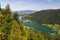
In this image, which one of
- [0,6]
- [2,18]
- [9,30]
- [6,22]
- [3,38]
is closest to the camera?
[3,38]

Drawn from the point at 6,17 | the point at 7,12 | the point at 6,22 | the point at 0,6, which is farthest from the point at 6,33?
the point at 0,6

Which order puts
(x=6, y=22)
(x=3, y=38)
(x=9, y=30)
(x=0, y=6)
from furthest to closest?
(x=0, y=6) < (x=6, y=22) < (x=9, y=30) < (x=3, y=38)

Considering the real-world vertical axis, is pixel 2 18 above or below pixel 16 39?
above

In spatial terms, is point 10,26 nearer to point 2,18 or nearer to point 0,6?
point 2,18

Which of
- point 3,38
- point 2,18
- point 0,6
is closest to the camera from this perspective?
point 3,38

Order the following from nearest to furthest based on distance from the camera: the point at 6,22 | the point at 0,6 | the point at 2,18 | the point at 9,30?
the point at 9,30
the point at 6,22
the point at 2,18
the point at 0,6

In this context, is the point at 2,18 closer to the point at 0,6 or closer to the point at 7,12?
the point at 7,12

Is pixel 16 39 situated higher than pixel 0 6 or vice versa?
pixel 0 6

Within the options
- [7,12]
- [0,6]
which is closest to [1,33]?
[7,12]

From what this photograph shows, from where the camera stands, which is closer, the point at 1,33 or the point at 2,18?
the point at 1,33

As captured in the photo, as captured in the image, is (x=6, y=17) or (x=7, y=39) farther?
(x=6, y=17)
